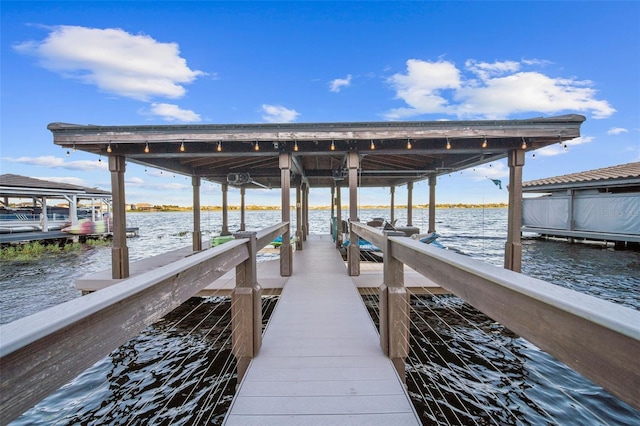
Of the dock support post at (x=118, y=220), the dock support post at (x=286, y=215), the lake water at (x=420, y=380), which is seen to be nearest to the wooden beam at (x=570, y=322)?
the lake water at (x=420, y=380)

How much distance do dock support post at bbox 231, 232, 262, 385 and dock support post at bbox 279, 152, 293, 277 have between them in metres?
3.18

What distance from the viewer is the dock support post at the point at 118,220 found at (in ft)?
21.2

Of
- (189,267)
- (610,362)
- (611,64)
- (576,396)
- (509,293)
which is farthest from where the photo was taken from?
(611,64)

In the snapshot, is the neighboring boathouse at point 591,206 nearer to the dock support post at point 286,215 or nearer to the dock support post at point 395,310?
the dock support post at point 286,215

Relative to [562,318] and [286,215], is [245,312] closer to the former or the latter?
[562,318]

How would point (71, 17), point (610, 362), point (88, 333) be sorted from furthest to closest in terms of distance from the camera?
point (71, 17)
point (88, 333)
point (610, 362)

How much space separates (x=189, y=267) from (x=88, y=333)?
27.2 inches

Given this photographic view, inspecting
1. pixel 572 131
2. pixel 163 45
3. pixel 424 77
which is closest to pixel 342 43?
pixel 424 77

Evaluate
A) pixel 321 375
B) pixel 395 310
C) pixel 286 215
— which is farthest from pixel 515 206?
pixel 321 375

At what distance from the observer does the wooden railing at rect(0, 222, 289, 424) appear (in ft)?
1.99

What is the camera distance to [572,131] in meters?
5.86

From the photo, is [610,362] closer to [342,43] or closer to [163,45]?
[163,45]

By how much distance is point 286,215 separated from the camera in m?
6.44

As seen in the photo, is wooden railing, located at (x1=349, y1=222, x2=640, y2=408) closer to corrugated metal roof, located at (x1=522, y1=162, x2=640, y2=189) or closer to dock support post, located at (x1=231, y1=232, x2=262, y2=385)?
dock support post, located at (x1=231, y1=232, x2=262, y2=385)
